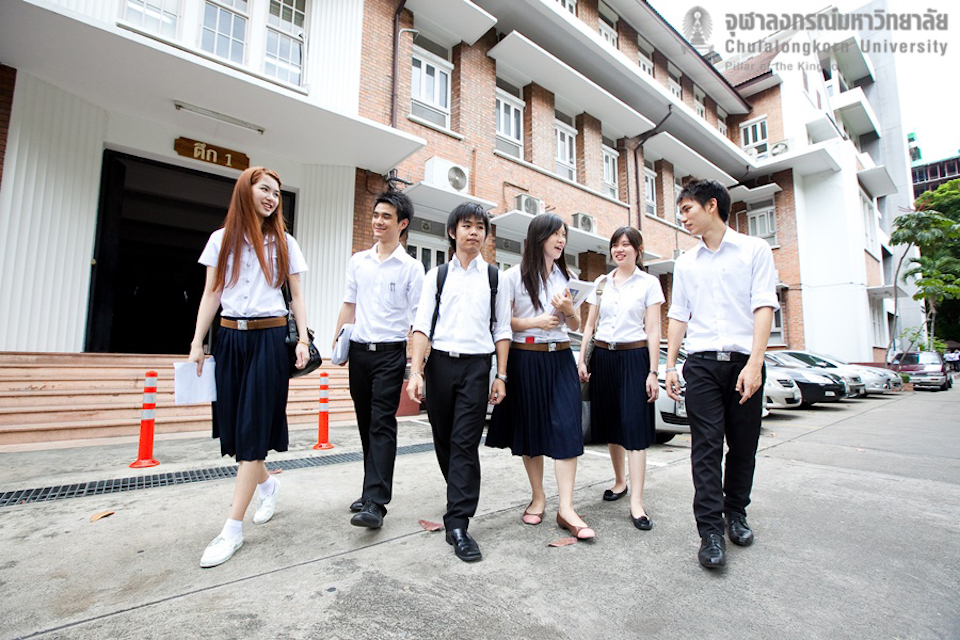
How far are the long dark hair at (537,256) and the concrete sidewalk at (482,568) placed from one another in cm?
142

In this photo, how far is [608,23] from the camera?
1491 centimetres

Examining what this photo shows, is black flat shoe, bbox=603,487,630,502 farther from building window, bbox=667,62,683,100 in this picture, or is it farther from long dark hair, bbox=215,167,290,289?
building window, bbox=667,62,683,100

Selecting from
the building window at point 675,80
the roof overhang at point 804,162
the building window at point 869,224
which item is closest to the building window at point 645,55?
the building window at point 675,80

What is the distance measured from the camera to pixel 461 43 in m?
10.7

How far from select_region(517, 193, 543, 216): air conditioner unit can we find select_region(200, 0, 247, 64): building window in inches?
236

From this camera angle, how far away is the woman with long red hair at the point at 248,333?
2.40 metres

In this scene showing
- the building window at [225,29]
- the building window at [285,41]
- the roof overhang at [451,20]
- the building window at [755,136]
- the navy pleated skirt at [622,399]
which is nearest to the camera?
the navy pleated skirt at [622,399]

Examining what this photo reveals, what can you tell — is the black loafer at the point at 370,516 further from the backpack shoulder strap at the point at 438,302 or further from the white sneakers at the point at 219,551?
the backpack shoulder strap at the point at 438,302

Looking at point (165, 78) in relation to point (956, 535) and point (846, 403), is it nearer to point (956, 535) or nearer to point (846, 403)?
point (956, 535)

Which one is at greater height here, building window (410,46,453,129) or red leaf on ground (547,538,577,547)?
building window (410,46,453,129)

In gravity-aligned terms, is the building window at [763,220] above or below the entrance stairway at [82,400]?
above

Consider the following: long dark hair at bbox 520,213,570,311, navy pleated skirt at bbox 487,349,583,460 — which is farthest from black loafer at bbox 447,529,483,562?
long dark hair at bbox 520,213,570,311

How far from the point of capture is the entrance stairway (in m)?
4.84

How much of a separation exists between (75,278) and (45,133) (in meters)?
1.99
